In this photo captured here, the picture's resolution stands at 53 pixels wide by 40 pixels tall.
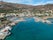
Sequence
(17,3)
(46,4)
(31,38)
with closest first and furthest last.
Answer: (31,38) < (46,4) < (17,3)

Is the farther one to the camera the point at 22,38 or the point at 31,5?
the point at 31,5

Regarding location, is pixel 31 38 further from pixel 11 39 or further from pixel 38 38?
pixel 11 39

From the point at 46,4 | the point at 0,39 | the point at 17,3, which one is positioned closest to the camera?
the point at 0,39

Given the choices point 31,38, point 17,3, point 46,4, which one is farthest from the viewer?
point 17,3

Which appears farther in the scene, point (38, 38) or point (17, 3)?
point (17, 3)

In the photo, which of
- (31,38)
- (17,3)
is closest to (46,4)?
(17,3)

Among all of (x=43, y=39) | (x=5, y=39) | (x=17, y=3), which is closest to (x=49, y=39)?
(x=43, y=39)

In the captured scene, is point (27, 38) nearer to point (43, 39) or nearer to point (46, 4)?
point (43, 39)

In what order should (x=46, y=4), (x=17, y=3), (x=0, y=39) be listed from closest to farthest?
(x=0, y=39) < (x=46, y=4) < (x=17, y=3)
